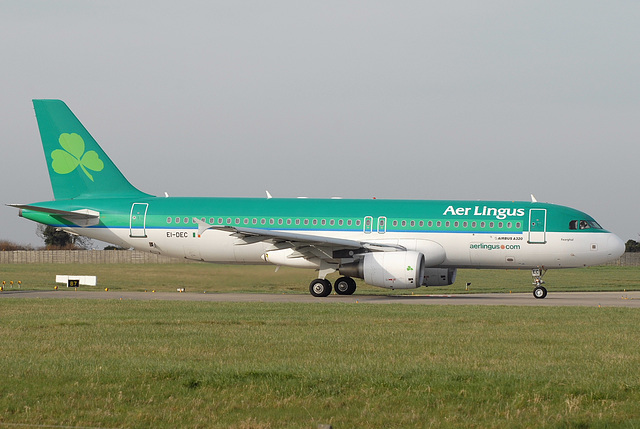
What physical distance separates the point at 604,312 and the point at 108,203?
19.5 meters

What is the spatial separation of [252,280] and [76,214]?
7.37m

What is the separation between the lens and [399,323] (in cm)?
1750

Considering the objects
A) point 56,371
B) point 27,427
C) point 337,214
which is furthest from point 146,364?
point 337,214

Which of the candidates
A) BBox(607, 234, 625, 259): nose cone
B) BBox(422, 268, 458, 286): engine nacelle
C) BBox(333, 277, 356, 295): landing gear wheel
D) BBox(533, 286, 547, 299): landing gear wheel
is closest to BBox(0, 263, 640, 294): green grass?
BBox(333, 277, 356, 295): landing gear wheel

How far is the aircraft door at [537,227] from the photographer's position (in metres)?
29.8

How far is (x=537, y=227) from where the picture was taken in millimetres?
29844

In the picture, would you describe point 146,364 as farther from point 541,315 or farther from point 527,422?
point 541,315

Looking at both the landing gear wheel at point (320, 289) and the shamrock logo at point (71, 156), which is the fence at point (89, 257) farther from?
the landing gear wheel at point (320, 289)

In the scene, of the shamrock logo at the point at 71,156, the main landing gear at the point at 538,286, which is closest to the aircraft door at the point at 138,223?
the shamrock logo at the point at 71,156

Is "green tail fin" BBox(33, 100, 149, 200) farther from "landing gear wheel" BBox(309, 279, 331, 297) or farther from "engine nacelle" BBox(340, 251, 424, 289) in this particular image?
"engine nacelle" BBox(340, 251, 424, 289)

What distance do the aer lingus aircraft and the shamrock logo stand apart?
209mm

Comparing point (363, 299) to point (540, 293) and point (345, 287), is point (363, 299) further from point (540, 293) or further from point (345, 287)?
point (540, 293)

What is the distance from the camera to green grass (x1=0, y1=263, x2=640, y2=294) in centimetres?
3166

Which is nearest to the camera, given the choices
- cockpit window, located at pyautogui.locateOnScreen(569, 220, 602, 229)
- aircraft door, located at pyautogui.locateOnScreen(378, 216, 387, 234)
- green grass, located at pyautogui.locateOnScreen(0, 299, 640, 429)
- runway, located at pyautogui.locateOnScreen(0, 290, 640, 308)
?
green grass, located at pyautogui.locateOnScreen(0, 299, 640, 429)
